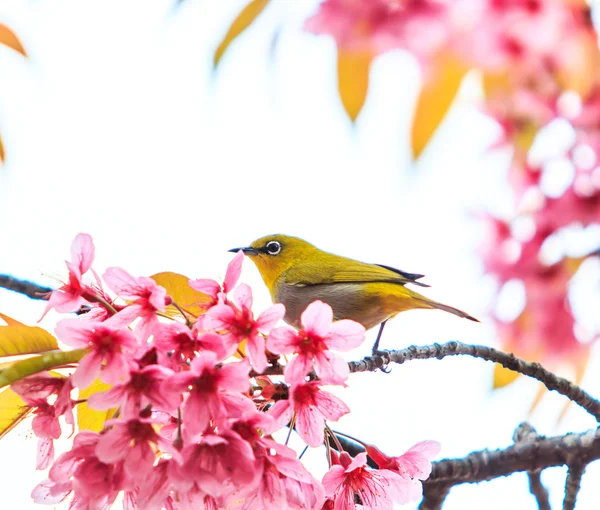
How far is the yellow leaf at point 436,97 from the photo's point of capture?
2182 millimetres

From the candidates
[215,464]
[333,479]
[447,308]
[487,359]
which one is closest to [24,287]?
[215,464]

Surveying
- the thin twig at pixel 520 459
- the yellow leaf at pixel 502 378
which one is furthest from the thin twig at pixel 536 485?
the yellow leaf at pixel 502 378

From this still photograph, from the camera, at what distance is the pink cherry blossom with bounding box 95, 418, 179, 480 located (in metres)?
1.15

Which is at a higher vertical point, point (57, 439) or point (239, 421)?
point (239, 421)

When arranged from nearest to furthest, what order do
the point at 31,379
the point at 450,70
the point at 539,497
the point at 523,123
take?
the point at 31,379 < the point at 539,497 < the point at 450,70 < the point at 523,123

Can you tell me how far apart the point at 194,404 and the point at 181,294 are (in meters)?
0.40

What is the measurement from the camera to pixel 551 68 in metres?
2.67

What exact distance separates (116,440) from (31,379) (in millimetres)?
235

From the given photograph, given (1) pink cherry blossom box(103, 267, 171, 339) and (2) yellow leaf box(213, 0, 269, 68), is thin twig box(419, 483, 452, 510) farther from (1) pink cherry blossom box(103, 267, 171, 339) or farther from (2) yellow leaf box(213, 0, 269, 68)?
(2) yellow leaf box(213, 0, 269, 68)

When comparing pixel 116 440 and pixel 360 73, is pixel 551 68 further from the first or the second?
pixel 116 440

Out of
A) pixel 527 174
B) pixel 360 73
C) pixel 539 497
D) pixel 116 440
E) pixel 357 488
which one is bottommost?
pixel 539 497

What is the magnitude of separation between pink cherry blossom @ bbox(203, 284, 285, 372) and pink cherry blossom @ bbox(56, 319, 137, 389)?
140 mm

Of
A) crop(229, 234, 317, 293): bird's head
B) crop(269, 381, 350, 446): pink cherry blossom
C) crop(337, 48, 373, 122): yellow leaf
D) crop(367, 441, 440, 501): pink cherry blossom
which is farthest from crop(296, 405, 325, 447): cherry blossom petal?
crop(229, 234, 317, 293): bird's head

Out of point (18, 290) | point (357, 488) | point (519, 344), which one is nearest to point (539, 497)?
point (357, 488)
